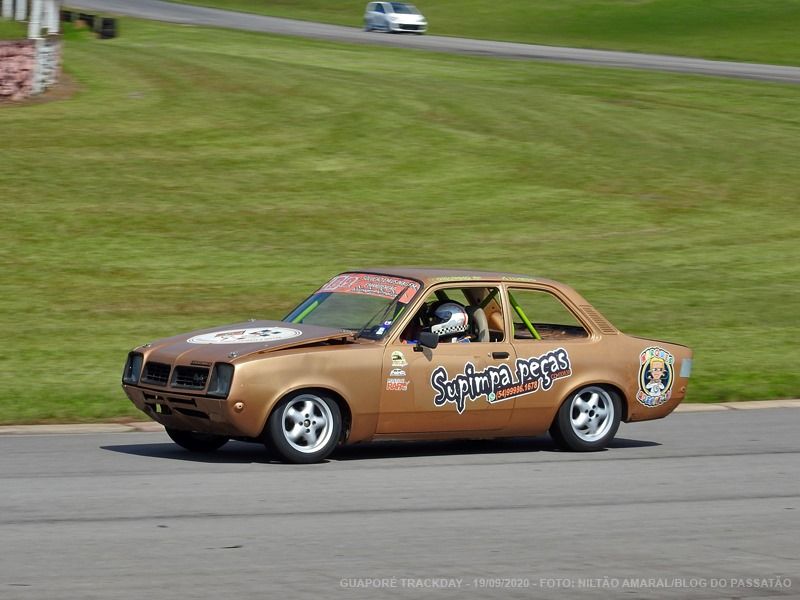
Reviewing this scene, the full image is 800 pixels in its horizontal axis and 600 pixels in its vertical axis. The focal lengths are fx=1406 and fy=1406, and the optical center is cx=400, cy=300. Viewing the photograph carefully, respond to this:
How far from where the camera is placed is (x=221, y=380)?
9.82 metres

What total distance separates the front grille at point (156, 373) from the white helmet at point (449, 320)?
2082 millimetres

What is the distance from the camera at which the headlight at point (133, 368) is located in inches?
413

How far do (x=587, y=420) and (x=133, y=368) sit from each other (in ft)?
11.9

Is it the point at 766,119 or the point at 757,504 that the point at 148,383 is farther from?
the point at 766,119

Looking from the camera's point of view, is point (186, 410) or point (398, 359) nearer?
point (186, 410)

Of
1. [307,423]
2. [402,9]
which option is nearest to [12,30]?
[402,9]

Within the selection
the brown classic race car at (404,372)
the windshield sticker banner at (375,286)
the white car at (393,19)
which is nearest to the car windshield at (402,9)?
the white car at (393,19)

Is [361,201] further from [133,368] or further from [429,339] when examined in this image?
[429,339]

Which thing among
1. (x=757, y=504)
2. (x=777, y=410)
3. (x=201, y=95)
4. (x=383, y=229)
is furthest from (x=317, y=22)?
(x=757, y=504)

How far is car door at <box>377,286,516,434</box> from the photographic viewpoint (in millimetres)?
10414

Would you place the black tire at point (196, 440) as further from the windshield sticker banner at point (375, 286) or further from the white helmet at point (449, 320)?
the white helmet at point (449, 320)

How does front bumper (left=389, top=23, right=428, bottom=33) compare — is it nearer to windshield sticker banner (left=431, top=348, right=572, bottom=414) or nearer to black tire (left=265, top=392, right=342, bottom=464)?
windshield sticker banner (left=431, top=348, right=572, bottom=414)

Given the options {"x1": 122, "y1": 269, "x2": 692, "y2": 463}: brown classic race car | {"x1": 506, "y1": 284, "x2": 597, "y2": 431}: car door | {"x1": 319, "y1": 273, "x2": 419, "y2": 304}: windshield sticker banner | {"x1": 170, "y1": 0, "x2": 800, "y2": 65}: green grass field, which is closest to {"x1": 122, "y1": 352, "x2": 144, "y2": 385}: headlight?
{"x1": 122, "y1": 269, "x2": 692, "y2": 463}: brown classic race car

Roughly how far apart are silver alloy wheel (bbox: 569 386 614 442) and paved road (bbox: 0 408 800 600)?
8.1 inches
